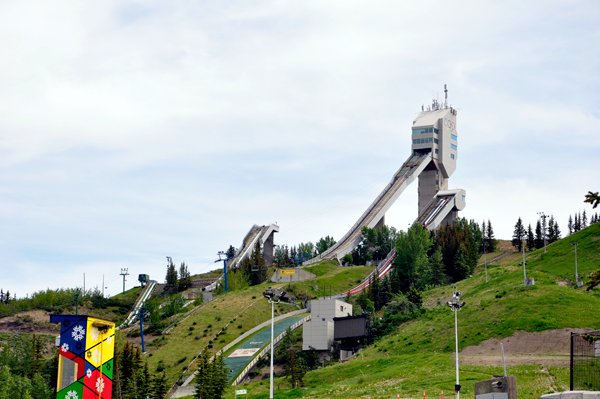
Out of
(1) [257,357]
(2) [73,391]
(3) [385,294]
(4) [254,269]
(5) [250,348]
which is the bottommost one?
(1) [257,357]

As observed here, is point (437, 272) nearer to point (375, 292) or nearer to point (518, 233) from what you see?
point (375, 292)

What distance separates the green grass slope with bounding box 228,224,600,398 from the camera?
2017 inches

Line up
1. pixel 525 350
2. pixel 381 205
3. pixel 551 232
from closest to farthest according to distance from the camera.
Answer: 1. pixel 525 350
2. pixel 551 232
3. pixel 381 205

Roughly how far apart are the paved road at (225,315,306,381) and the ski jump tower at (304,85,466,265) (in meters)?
44.3

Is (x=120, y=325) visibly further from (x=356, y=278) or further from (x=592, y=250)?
(x=592, y=250)

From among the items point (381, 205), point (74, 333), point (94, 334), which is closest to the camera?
point (74, 333)

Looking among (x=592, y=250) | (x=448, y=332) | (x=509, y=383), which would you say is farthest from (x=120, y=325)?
(x=509, y=383)

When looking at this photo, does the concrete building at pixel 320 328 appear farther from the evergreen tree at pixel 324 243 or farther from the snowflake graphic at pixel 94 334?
the evergreen tree at pixel 324 243

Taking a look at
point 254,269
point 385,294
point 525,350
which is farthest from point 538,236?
point 525,350

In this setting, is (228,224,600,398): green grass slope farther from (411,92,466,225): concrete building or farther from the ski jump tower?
(411,92,466,225): concrete building

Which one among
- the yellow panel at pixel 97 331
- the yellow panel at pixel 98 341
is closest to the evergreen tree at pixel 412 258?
the yellow panel at pixel 98 341

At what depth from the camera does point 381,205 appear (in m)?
157

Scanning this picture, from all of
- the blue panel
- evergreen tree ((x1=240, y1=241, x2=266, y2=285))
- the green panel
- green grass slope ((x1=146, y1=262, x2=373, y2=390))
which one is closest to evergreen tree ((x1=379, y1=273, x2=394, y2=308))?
green grass slope ((x1=146, y1=262, x2=373, y2=390))

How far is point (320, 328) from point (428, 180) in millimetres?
86358
